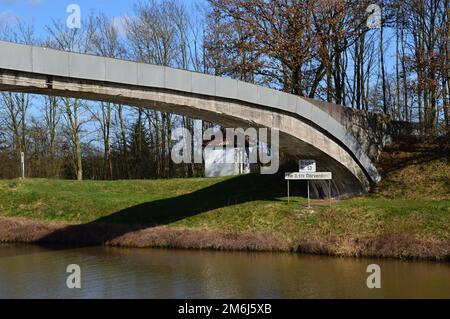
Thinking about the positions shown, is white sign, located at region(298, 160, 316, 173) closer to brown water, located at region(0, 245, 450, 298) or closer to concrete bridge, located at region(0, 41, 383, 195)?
concrete bridge, located at region(0, 41, 383, 195)

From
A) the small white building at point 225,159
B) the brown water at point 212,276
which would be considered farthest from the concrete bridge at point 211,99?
the small white building at point 225,159

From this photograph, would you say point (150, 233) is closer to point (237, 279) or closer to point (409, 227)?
point (237, 279)

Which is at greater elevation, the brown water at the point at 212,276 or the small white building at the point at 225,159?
the small white building at the point at 225,159

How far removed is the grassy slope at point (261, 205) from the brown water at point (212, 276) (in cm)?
181

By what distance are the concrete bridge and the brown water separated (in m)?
4.30

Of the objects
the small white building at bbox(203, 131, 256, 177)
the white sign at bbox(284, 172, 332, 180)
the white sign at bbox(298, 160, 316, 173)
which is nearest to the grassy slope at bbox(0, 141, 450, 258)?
the white sign at bbox(284, 172, 332, 180)

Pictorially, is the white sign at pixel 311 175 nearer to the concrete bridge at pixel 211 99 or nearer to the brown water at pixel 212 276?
the concrete bridge at pixel 211 99

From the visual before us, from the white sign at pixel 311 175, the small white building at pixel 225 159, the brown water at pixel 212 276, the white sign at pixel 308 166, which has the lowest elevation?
the brown water at pixel 212 276

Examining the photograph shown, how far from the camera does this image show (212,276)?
48.6 ft

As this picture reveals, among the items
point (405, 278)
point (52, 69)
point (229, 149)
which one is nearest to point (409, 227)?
point (405, 278)

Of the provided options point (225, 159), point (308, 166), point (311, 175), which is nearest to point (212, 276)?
point (311, 175)

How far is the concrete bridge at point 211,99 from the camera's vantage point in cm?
1343

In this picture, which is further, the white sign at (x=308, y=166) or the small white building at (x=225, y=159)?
the small white building at (x=225, y=159)
